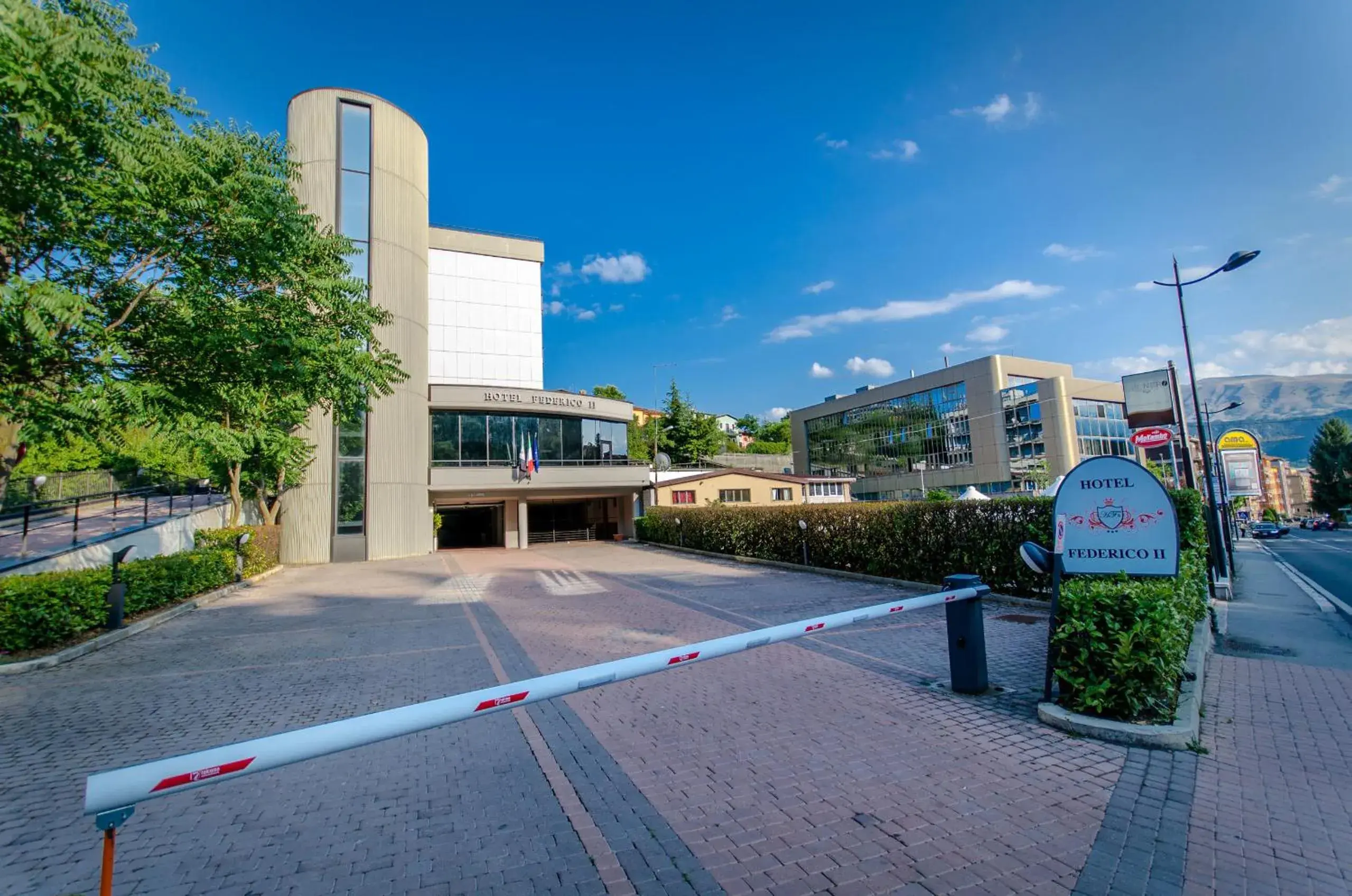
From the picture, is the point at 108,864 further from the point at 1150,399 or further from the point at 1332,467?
the point at 1332,467

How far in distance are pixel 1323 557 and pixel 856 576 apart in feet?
84.3

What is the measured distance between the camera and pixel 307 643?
9391 millimetres

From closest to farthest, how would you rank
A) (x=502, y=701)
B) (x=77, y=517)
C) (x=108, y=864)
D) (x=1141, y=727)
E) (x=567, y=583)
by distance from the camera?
(x=108, y=864), (x=502, y=701), (x=1141, y=727), (x=77, y=517), (x=567, y=583)

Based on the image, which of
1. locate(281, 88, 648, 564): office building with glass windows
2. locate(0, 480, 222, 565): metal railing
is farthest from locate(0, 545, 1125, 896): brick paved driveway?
locate(281, 88, 648, 564): office building with glass windows

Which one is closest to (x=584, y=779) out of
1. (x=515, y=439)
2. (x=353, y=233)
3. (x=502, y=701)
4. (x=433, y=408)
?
(x=502, y=701)

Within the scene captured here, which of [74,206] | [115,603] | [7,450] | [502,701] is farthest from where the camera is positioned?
[115,603]

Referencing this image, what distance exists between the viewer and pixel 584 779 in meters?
4.30

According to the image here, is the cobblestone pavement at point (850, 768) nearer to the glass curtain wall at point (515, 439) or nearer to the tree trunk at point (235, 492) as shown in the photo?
the tree trunk at point (235, 492)

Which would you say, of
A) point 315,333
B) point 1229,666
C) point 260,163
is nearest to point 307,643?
point 315,333

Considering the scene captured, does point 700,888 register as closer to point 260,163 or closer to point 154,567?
point 260,163

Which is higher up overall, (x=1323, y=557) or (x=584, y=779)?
(x=584, y=779)

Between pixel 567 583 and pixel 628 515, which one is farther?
pixel 628 515

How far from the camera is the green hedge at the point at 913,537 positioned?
11.3 m

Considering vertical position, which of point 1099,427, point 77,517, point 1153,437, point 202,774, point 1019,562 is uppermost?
point 1099,427
